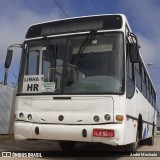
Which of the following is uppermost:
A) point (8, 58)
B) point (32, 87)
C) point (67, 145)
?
point (8, 58)

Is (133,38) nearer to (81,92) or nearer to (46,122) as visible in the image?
(81,92)

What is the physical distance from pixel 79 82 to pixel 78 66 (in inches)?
16.5

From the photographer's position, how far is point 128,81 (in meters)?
9.62

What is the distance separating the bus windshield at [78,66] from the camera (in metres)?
9.05

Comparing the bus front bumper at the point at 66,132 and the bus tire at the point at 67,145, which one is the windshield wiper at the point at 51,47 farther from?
the bus tire at the point at 67,145

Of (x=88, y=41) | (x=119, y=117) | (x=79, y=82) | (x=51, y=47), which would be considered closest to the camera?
(x=119, y=117)

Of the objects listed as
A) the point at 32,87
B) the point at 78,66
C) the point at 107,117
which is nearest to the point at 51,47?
the point at 78,66

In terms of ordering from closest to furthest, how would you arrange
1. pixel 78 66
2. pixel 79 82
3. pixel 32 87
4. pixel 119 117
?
1. pixel 119 117
2. pixel 79 82
3. pixel 78 66
4. pixel 32 87

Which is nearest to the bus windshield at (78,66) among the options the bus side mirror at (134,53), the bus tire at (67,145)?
the bus side mirror at (134,53)

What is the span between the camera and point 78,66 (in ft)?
30.7

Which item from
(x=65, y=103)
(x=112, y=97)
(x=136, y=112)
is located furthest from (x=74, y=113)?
(x=136, y=112)

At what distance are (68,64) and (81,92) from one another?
2.74ft

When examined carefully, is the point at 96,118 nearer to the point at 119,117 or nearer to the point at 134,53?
the point at 119,117

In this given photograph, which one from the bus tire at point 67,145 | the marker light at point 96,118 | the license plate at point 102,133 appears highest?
the marker light at point 96,118
